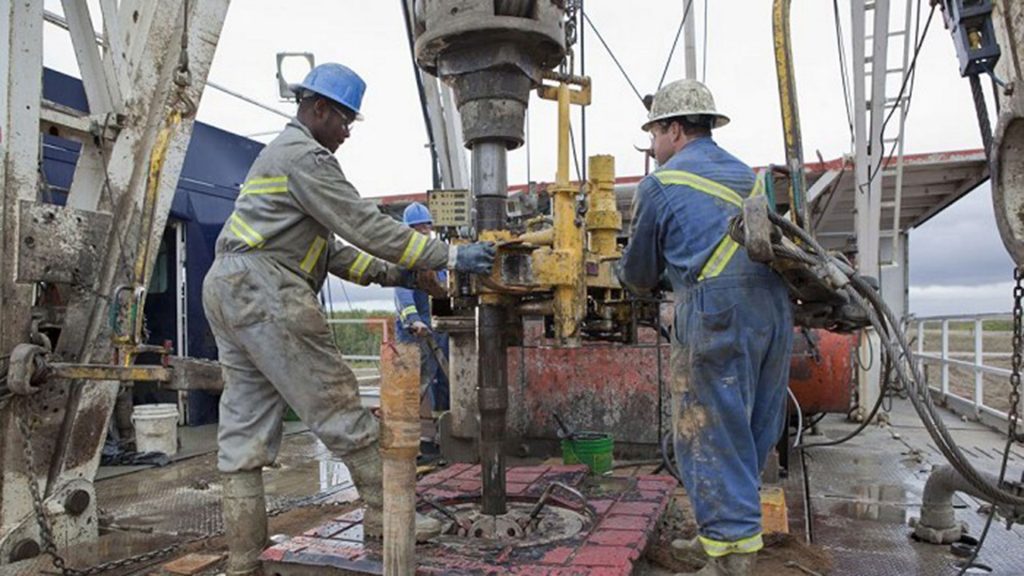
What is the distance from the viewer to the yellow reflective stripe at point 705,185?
2.80 metres

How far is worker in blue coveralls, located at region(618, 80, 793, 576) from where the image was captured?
267 centimetres

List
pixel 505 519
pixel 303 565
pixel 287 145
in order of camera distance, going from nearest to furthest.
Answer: pixel 303 565 → pixel 287 145 → pixel 505 519

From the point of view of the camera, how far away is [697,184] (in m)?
2.82

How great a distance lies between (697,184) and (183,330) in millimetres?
6163

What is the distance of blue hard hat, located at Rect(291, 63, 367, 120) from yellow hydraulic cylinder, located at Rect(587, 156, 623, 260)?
1.21m

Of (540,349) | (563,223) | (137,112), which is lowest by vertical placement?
(540,349)

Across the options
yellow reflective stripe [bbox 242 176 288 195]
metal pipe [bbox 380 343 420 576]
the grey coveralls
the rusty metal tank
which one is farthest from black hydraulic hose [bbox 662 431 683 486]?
yellow reflective stripe [bbox 242 176 288 195]

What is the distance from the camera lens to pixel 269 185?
3037 mm

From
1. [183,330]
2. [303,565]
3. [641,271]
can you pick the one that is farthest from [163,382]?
[183,330]

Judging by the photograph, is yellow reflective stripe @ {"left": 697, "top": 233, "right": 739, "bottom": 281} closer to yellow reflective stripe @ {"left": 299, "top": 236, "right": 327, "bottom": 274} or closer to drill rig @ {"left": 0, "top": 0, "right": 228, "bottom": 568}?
yellow reflective stripe @ {"left": 299, "top": 236, "right": 327, "bottom": 274}

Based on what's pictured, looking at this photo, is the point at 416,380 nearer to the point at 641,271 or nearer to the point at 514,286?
the point at 514,286

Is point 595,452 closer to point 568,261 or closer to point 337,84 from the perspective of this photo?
point 568,261

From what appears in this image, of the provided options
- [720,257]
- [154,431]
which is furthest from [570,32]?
[154,431]

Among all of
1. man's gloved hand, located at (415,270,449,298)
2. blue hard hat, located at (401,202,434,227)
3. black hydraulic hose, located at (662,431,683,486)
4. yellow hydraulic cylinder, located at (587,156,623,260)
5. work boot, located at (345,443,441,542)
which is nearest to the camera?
work boot, located at (345,443,441,542)
